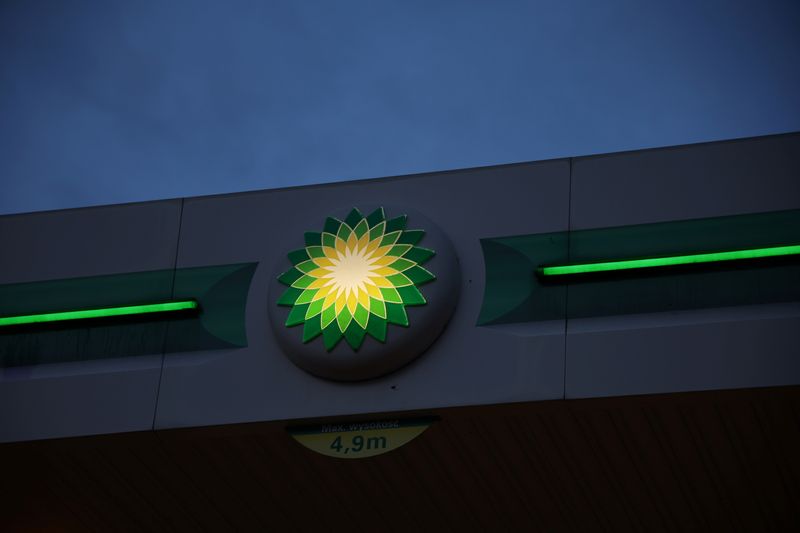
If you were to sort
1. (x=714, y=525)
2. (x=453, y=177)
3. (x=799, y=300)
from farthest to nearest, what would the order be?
(x=453, y=177)
(x=714, y=525)
(x=799, y=300)

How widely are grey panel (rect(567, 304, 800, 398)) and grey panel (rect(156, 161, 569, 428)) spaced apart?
0.24m

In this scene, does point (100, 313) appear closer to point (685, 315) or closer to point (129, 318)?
point (129, 318)

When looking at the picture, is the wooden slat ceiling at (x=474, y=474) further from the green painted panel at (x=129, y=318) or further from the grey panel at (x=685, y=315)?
the green painted panel at (x=129, y=318)

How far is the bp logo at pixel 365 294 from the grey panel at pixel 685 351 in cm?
122

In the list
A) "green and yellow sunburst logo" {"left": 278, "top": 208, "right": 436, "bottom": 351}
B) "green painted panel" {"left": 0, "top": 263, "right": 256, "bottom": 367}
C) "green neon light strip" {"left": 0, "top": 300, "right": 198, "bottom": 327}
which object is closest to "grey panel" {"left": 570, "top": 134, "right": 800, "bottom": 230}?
"green and yellow sunburst logo" {"left": 278, "top": 208, "right": 436, "bottom": 351}

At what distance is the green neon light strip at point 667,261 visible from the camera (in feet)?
29.0

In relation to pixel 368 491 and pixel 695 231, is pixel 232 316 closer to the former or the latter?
pixel 368 491

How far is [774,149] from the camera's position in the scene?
9.37 meters

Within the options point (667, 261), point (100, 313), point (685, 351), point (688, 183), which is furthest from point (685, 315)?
point (100, 313)

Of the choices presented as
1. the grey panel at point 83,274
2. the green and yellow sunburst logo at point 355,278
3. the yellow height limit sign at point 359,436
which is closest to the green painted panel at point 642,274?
the green and yellow sunburst logo at point 355,278

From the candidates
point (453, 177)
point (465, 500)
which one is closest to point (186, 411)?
point (465, 500)

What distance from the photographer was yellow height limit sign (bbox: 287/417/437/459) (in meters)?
8.89

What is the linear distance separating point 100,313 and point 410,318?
2.88 m

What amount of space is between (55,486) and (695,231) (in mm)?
5977
